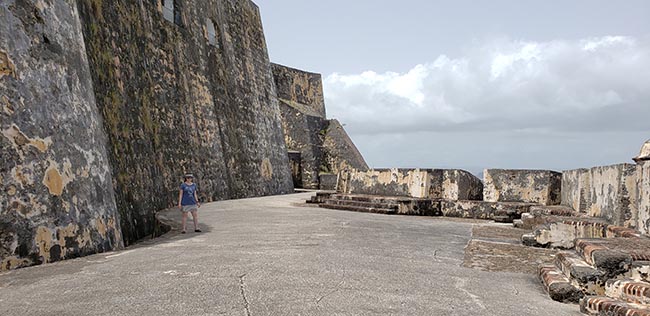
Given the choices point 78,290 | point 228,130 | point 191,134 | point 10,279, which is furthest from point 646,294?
point 228,130

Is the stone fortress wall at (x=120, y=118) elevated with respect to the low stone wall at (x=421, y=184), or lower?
elevated

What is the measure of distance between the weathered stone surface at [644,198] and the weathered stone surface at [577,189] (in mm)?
2352

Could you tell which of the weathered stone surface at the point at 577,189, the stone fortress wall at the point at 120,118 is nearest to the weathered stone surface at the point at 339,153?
the stone fortress wall at the point at 120,118

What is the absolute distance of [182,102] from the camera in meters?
11.8

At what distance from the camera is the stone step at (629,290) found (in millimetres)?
2965

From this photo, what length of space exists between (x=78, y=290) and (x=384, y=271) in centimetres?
209

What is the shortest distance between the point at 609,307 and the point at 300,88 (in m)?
27.1

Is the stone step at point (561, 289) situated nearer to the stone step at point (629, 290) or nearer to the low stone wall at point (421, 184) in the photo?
the stone step at point (629, 290)

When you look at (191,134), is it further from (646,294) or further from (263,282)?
(646,294)

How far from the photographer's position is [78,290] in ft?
10.9

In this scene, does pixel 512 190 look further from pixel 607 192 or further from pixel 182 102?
pixel 182 102

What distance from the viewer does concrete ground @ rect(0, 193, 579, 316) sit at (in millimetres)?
2916

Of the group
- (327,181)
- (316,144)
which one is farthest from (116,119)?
(316,144)

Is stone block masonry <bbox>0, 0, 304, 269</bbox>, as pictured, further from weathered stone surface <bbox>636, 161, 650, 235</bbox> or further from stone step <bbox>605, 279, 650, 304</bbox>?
weathered stone surface <bbox>636, 161, 650, 235</bbox>
